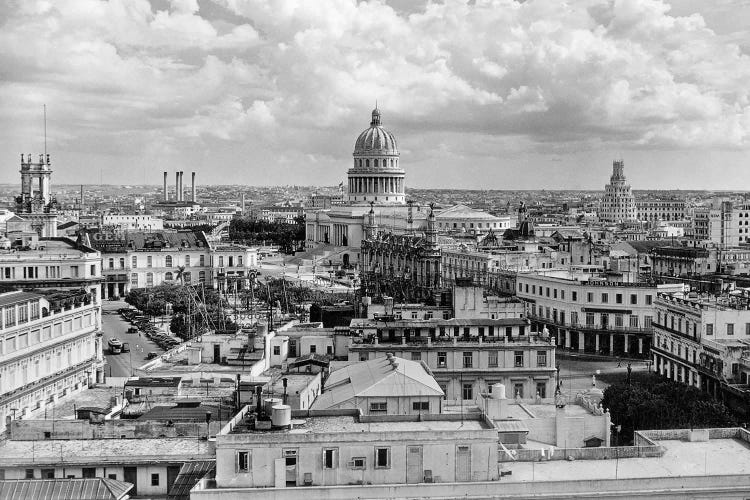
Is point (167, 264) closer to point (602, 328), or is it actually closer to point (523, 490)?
point (602, 328)

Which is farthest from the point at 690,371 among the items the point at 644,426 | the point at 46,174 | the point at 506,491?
the point at 46,174

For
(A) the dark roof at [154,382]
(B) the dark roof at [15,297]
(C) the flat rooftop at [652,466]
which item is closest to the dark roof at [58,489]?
(C) the flat rooftop at [652,466]

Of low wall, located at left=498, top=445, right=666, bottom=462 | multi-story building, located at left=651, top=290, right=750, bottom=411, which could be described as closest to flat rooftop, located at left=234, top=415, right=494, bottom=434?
low wall, located at left=498, top=445, right=666, bottom=462

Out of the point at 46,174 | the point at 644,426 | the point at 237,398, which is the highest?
the point at 46,174

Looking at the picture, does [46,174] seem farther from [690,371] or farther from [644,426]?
[644,426]

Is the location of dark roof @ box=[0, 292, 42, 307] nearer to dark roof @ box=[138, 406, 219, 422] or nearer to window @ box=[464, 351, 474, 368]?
dark roof @ box=[138, 406, 219, 422]

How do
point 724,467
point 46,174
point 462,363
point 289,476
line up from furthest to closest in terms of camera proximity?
point 46,174
point 462,363
point 724,467
point 289,476

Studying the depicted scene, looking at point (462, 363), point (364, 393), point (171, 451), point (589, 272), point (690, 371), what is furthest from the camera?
point (589, 272)
